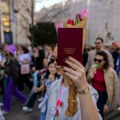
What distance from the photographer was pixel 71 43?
1778 millimetres

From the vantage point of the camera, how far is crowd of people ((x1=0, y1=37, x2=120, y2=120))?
1797mm

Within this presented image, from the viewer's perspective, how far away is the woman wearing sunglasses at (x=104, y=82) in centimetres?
525

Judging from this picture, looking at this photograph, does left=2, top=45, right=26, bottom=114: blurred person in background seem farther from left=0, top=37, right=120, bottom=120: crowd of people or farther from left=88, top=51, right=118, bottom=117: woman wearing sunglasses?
left=88, top=51, right=118, bottom=117: woman wearing sunglasses

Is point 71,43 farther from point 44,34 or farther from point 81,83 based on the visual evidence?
point 44,34

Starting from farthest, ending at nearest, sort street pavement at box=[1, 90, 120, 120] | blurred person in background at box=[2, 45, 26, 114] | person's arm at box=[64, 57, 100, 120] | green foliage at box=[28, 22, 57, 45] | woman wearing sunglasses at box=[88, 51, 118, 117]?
green foliage at box=[28, 22, 57, 45], blurred person in background at box=[2, 45, 26, 114], street pavement at box=[1, 90, 120, 120], woman wearing sunglasses at box=[88, 51, 118, 117], person's arm at box=[64, 57, 100, 120]

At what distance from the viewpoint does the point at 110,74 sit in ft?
17.4

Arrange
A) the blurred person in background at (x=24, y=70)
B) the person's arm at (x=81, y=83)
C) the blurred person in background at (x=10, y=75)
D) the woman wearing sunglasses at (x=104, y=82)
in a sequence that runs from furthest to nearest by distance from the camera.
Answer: the blurred person in background at (x=24, y=70) → the blurred person in background at (x=10, y=75) → the woman wearing sunglasses at (x=104, y=82) → the person's arm at (x=81, y=83)

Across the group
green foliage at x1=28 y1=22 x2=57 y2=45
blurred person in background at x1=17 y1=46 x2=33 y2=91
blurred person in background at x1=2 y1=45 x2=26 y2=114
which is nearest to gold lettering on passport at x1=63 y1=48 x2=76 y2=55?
blurred person in background at x1=2 y1=45 x2=26 y2=114

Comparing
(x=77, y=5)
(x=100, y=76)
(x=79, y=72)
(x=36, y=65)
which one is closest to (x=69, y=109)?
(x=79, y=72)

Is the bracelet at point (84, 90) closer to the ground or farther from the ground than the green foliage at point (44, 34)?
farther from the ground

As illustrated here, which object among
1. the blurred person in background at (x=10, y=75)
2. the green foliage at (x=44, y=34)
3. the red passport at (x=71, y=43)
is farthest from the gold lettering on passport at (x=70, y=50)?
the green foliage at (x=44, y=34)

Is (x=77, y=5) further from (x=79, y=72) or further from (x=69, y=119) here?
(x=79, y=72)

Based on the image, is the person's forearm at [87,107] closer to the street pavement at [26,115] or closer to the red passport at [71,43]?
the red passport at [71,43]

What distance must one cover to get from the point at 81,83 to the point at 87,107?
0.48 feet
